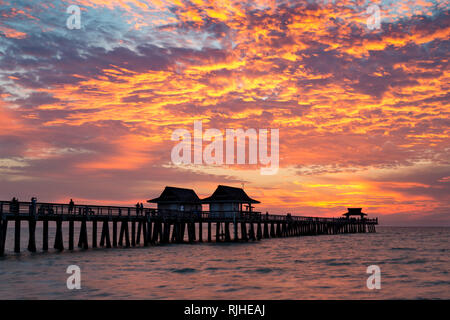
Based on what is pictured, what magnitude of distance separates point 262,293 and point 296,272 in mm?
8164

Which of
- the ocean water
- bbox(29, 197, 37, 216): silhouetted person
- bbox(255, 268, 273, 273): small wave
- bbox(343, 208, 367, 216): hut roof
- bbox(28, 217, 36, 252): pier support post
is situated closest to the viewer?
the ocean water

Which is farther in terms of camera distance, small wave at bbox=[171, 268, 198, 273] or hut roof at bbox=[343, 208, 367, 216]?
hut roof at bbox=[343, 208, 367, 216]

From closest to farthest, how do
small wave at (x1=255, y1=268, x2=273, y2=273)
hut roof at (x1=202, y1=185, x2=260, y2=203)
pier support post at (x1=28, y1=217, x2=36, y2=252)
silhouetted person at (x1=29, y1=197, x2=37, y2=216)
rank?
small wave at (x1=255, y1=268, x2=273, y2=273), silhouetted person at (x1=29, y1=197, x2=37, y2=216), pier support post at (x1=28, y1=217, x2=36, y2=252), hut roof at (x1=202, y1=185, x2=260, y2=203)

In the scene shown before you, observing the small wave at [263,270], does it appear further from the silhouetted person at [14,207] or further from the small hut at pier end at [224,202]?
the small hut at pier end at [224,202]

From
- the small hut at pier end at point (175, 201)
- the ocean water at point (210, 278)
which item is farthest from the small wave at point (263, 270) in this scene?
the small hut at pier end at point (175, 201)

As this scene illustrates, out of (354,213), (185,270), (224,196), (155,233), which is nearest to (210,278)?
(185,270)

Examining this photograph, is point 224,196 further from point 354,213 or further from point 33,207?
point 354,213

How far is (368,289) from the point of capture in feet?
72.3

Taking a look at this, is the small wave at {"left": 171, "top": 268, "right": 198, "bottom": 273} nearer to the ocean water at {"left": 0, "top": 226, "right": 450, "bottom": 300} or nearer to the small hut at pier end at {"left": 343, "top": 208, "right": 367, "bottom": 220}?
the ocean water at {"left": 0, "top": 226, "right": 450, "bottom": 300}

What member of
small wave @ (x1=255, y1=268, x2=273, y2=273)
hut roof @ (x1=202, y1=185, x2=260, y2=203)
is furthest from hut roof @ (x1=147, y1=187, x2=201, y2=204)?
small wave @ (x1=255, y1=268, x2=273, y2=273)

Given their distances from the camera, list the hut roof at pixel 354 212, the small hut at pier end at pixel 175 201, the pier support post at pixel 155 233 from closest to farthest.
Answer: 1. the pier support post at pixel 155 233
2. the small hut at pier end at pixel 175 201
3. the hut roof at pixel 354 212

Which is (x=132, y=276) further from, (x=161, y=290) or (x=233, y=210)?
(x=233, y=210)

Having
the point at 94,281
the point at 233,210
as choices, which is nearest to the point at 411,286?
the point at 94,281

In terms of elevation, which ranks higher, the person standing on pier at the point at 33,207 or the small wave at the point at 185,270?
the person standing on pier at the point at 33,207
